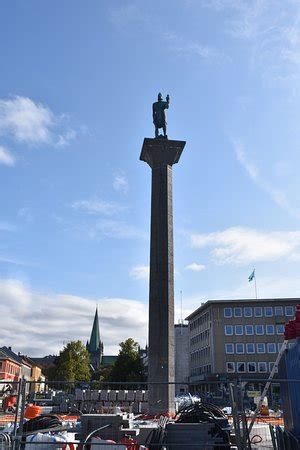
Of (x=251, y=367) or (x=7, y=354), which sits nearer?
(x=251, y=367)

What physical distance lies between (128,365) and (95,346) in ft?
411

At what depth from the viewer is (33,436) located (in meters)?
10.6

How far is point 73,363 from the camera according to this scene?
2891 inches

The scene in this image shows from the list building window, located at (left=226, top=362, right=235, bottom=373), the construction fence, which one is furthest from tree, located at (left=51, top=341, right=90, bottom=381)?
the construction fence

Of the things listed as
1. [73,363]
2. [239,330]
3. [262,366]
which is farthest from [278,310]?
[73,363]

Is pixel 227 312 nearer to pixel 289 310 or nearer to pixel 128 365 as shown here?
pixel 289 310

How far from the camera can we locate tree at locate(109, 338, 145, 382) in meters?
68.6

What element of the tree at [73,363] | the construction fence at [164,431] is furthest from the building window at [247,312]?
the construction fence at [164,431]

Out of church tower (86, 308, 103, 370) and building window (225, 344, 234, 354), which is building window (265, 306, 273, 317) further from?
church tower (86, 308, 103, 370)

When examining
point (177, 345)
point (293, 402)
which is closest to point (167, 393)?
point (293, 402)

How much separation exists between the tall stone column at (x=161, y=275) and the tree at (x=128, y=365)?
42512mm

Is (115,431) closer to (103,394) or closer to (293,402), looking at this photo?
(293,402)

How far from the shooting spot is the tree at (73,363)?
238 feet

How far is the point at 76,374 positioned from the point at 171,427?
6651cm
